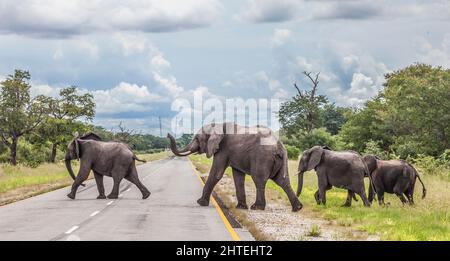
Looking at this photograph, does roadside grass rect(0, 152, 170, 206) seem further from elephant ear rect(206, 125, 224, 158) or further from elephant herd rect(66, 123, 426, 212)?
elephant herd rect(66, 123, 426, 212)

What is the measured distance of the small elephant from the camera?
2209 cm

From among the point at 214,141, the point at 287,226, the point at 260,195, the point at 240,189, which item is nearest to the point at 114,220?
the point at 287,226

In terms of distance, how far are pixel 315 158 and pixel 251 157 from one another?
2.40 metres

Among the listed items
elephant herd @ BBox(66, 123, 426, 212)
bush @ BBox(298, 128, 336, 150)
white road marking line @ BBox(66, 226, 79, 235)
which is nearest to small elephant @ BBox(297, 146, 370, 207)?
elephant herd @ BBox(66, 123, 426, 212)

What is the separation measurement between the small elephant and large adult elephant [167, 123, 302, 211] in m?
1.44

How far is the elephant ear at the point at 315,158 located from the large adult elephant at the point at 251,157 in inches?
51.1

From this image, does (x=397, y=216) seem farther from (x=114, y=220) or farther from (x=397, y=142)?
(x=397, y=142)

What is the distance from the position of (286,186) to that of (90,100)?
43596mm

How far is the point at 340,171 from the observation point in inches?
879

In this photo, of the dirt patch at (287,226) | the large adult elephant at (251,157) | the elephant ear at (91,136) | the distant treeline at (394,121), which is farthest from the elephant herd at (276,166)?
the distant treeline at (394,121)

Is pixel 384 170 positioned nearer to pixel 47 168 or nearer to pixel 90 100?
pixel 47 168

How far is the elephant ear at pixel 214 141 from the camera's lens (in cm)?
2202

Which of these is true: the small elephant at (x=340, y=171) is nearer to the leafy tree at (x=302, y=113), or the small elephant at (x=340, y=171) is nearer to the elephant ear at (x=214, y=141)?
the elephant ear at (x=214, y=141)
